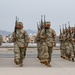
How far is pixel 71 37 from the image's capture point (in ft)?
74.1

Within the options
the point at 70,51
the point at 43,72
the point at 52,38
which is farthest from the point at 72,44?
the point at 43,72

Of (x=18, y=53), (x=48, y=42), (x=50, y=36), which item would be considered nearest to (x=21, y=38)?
(x=18, y=53)

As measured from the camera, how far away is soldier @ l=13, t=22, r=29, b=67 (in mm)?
18297

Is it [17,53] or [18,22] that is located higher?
[18,22]

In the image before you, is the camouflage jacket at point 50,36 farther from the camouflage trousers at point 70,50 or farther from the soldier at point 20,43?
the camouflage trousers at point 70,50

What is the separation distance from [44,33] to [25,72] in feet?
12.7

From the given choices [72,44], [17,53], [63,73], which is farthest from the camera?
[72,44]

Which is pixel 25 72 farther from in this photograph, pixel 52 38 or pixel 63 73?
pixel 52 38

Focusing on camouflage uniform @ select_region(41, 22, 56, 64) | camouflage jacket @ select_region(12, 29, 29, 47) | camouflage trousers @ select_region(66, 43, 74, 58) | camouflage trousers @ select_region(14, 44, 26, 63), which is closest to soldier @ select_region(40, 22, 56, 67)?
camouflage uniform @ select_region(41, 22, 56, 64)

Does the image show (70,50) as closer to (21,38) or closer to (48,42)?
(48,42)

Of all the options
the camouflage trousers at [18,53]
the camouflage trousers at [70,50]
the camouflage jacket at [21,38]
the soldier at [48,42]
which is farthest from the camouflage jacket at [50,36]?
the camouflage trousers at [70,50]

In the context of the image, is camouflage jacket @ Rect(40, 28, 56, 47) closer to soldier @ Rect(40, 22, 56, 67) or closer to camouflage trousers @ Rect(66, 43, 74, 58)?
soldier @ Rect(40, 22, 56, 67)

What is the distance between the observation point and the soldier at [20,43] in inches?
720

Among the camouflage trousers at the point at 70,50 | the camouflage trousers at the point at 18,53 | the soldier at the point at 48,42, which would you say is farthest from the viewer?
the camouflage trousers at the point at 70,50
